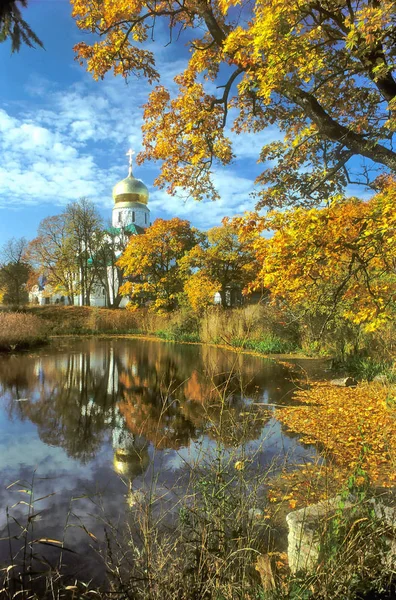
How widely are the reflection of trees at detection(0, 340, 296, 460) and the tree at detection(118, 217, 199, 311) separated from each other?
37.1 ft

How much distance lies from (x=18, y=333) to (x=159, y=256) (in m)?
13.0

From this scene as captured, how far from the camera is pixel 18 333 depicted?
16.5 metres

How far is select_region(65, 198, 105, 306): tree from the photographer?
3547 cm

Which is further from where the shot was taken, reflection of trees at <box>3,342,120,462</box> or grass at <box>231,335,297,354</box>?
grass at <box>231,335,297,354</box>

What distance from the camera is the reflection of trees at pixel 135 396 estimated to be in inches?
202

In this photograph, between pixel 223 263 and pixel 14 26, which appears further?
pixel 223 263

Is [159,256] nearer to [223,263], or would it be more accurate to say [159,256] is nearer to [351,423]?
[223,263]

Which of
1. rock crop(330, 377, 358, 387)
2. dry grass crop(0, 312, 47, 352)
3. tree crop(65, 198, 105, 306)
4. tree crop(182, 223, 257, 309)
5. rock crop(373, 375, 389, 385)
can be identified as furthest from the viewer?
tree crop(65, 198, 105, 306)

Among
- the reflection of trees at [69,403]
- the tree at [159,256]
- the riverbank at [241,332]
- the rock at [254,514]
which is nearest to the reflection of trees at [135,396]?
the reflection of trees at [69,403]

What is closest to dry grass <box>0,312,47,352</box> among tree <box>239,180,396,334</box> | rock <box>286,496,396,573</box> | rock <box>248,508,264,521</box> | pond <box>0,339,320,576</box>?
pond <box>0,339,320,576</box>

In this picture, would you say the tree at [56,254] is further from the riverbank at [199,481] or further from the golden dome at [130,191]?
the riverbank at [199,481]

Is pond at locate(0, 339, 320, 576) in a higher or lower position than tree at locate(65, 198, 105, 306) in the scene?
lower

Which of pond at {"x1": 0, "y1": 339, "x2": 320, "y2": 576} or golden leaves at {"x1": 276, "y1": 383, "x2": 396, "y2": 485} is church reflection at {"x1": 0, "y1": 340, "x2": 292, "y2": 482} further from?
golden leaves at {"x1": 276, "y1": 383, "x2": 396, "y2": 485}

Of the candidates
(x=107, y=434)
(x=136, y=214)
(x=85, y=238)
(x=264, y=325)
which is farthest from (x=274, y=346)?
(x=136, y=214)
